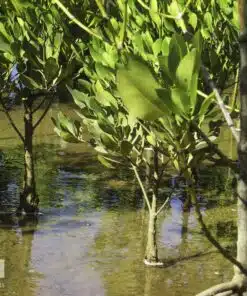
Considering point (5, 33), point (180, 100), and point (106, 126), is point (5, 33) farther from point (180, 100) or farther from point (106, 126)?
point (180, 100)

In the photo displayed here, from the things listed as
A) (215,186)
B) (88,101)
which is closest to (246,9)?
(88,101)

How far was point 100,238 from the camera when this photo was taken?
22.7 ft

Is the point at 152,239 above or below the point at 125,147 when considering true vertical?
below

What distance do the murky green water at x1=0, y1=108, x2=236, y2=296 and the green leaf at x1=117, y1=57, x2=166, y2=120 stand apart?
425cm

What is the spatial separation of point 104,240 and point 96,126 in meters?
1.99

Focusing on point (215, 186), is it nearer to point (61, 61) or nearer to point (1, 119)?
point (61, 61)

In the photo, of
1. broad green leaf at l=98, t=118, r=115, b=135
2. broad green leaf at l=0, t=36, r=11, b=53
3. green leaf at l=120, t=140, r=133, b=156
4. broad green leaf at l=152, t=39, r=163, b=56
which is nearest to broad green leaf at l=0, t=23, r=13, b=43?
broad green leaf at l=0, t=36, r=11, b=53

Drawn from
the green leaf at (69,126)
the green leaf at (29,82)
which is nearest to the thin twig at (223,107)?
the green leaf at (69,126)

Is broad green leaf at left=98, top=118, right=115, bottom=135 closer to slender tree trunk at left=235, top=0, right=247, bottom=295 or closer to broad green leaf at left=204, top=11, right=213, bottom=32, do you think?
broad green leaf at left=204, top=11, right=213, bottom=32

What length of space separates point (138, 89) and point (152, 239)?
474 centimetres

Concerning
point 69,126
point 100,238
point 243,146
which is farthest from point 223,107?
point 100,238

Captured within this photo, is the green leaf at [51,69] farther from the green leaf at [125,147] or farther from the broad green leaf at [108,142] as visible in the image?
the green leaf at [125,147]

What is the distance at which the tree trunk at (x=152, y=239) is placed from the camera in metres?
5.95

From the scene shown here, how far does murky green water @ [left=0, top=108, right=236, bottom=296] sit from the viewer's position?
5672 mm
